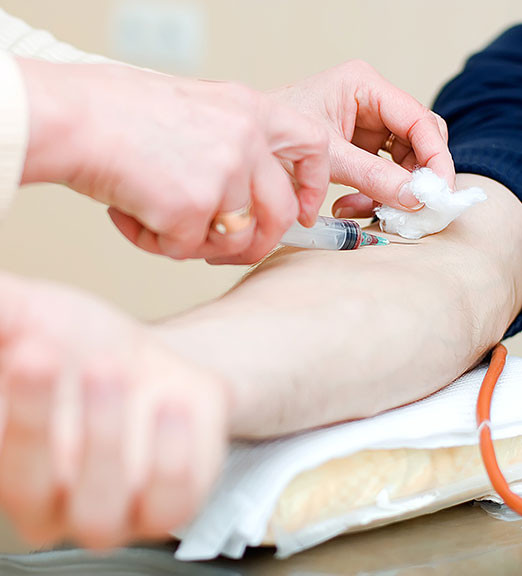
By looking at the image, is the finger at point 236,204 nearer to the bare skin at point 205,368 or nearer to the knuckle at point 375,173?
the bare skin at point 205,368

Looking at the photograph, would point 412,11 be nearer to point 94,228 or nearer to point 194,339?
point 94,228

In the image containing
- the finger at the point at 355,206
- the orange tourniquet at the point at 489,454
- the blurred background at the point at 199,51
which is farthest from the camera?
the blurred background at the point at 199,51

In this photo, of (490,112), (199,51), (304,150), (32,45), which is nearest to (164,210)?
(304,150)

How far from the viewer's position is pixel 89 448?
0.35 m

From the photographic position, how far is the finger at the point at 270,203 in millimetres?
620

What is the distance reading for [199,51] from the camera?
6.34 feet

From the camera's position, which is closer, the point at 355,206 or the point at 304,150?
the point at 304,150

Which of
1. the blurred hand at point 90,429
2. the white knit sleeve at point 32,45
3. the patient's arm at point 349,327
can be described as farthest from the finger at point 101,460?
the white knit sleeve at point 32,45

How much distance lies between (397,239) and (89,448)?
533mm

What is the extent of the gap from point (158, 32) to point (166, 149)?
1461 mm

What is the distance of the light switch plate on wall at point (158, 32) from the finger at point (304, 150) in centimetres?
131

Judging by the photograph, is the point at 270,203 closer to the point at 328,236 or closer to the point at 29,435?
the point at 328,236

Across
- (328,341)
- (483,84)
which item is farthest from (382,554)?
(483,84)

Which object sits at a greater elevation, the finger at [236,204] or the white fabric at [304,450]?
the finger at [236,204]
